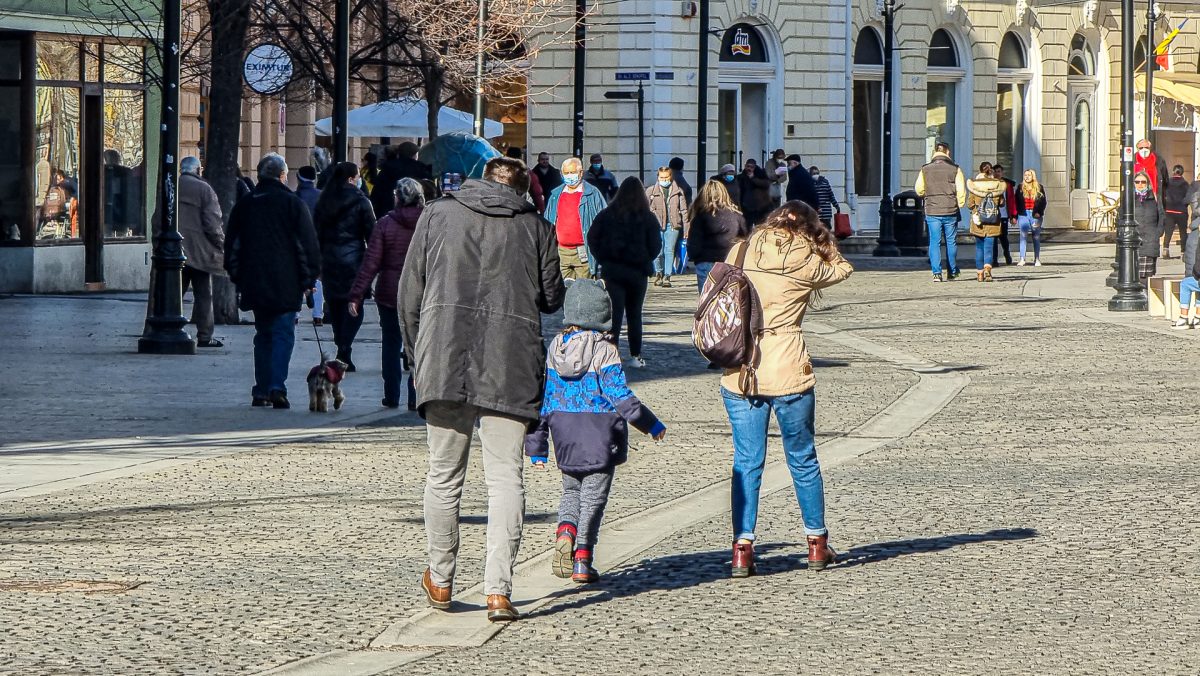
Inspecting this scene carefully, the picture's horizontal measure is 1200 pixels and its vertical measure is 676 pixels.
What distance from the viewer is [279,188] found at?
1523 centimetres

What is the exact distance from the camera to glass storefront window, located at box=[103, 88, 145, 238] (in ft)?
94.8

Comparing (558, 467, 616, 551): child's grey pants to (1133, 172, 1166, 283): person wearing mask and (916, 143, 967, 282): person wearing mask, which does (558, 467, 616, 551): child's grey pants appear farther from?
(1133, 172, 1166, 283): person wearing mask

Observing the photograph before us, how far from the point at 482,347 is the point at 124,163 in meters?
22.5

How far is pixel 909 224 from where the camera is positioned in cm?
3991

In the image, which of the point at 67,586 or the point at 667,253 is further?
the point at 667,253

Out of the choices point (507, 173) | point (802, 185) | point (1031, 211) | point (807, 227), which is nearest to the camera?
point (507, 173)

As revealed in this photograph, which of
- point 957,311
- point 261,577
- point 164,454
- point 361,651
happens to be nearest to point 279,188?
point 164,454

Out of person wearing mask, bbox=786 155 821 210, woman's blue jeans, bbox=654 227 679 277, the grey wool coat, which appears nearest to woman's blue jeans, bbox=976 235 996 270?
person wearing mask, bbox=786 155 821 210

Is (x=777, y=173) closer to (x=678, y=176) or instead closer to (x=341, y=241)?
(x=678, y=176)

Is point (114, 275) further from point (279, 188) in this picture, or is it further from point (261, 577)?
point (261, 577)

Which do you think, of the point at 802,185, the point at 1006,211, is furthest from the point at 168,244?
the point at 1006,211

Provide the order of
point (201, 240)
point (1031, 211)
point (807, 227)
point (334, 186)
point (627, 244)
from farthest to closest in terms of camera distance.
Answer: point (1031, 211)
point (201, 240)
point (627, 244)
point (334, 186)
point (807, 227)

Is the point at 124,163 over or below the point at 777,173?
below

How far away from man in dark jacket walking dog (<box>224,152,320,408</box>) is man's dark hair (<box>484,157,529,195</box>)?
712cm
